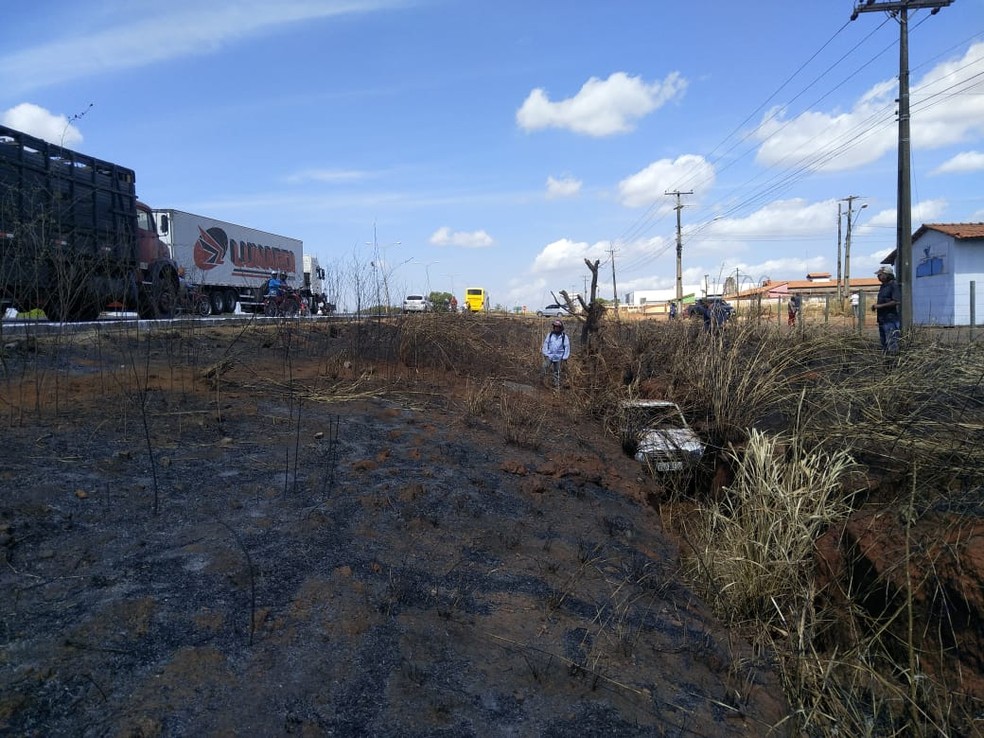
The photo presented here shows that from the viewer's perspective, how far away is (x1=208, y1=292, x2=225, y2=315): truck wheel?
2572 centimetres

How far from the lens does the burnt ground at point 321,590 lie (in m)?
2.97

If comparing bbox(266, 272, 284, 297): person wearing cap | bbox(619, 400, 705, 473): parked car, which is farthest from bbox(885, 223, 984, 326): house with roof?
bbox(266, 272, 284, 297): person wearing cap

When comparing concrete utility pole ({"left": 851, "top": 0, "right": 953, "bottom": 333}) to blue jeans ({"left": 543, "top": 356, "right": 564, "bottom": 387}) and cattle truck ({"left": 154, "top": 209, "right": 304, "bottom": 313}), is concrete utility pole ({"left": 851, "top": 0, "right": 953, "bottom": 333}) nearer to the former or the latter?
blue jeans ({"left": 543, "top": 356, "right": 564, "bottom": 387})

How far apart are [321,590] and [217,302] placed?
24.6 meters

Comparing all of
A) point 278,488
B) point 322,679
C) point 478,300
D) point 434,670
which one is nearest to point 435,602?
point 434,670

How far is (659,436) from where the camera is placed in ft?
28.4

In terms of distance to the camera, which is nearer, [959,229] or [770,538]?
[770,538]

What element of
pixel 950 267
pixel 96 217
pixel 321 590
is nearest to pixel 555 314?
pixel 950 267

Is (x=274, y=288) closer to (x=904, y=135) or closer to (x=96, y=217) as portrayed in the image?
(x=96, y=217)

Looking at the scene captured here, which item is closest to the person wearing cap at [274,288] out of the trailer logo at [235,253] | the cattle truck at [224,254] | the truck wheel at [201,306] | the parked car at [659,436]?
the cattle truck at [224,254]

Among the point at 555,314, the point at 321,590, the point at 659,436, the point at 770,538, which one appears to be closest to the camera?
the point at 321,590

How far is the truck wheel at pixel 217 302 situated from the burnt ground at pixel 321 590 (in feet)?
64.1

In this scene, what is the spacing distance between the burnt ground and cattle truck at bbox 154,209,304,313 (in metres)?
17.7

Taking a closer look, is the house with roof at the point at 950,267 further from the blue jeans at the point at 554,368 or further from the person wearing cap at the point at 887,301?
the blue jeans at the point at 554,368
